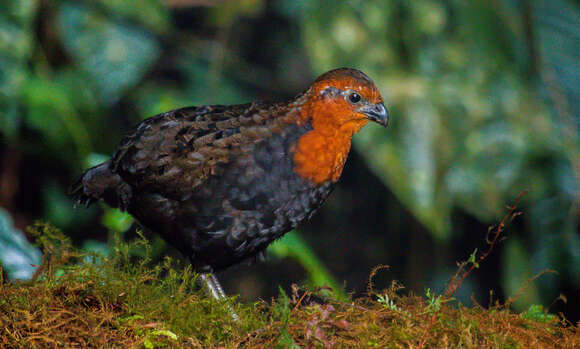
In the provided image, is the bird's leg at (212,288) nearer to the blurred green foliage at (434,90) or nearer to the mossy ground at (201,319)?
the mossy ground at (201,319)

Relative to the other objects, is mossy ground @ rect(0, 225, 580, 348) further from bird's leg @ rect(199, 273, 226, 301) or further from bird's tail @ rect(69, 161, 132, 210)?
bird's tail @ rect(69, 161, 132, 210)

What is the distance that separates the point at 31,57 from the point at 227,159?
1.76 meters

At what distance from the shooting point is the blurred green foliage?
2793 millimetres

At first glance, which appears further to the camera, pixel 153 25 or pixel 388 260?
pixel 388 260

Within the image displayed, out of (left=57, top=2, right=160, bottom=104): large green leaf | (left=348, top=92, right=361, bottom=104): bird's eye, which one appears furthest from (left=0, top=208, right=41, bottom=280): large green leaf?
(left=348, top=92, right=361, bottom=104): bird's eye

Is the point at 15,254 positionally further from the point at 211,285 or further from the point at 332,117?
the point at 332,117

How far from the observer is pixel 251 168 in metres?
1.83

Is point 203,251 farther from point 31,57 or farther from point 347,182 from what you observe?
point 347,182

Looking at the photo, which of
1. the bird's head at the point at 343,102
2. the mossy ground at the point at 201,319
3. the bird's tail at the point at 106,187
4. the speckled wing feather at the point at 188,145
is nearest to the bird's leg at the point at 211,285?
the mossy ground at the point at 201,319

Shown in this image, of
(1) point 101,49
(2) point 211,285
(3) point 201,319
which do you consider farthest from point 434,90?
(3) point 201,319

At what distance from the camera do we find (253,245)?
1.87 m

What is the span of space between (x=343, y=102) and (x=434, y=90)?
114 cm

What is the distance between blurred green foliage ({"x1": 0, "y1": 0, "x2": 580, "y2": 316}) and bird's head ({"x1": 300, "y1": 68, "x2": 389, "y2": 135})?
3.00 ft

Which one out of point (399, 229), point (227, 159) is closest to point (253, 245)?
point (227, 159)
